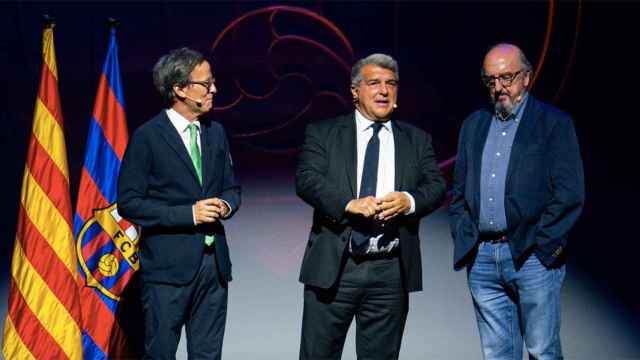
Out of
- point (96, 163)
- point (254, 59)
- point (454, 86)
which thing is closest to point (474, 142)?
point (454, 86)

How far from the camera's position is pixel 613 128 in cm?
422

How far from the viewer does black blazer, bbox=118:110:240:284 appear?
9.28 feet

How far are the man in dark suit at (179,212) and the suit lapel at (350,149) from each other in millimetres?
430

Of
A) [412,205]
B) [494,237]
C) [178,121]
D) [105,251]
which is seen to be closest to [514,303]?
[494,237]

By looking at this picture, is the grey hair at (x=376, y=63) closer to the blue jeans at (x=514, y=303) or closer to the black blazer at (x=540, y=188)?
the black blazer at (x=540, y=188)

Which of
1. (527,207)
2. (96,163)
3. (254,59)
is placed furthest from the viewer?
(254,59)

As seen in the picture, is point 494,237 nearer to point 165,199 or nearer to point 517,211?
point 517,211

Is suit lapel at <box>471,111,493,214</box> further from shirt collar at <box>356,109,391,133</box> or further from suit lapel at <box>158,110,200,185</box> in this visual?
suit lapel at <box>158,110,200,185</box>

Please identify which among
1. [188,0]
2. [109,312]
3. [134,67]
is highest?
[188,0]

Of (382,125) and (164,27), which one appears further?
(164,27)

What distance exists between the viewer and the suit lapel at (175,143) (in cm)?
287

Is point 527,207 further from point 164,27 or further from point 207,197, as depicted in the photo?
point 164,27

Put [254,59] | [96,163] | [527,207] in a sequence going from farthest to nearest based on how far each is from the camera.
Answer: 1. [254,59]
2. [96,163]
3. [527,207]

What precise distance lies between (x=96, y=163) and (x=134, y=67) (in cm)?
61
